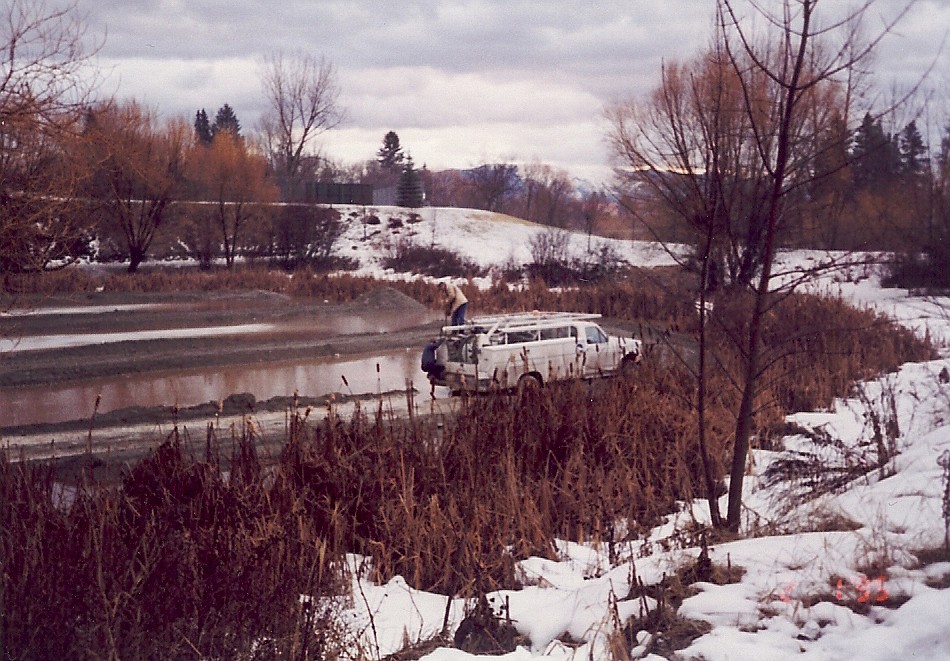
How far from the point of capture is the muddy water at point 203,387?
14391 mm

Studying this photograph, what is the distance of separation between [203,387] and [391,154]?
65701 mm

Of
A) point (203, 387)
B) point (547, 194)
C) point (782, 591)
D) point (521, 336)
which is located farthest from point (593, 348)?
point (547, 194)

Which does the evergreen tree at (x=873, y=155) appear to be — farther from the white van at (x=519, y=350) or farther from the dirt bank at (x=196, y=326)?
the dirt bank at (x=196, y=326)

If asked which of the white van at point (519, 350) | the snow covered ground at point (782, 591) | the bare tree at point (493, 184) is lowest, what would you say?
the snow covered ground at point (782, 591)

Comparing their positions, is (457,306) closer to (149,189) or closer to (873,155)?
(873,155)

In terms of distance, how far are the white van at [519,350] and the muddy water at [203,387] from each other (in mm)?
870

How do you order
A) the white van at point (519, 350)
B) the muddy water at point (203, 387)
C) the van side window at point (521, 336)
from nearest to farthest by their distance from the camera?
the white van at point (519, 350) < the muddy water at point (203, 387) < the van side window at point (521, 336)

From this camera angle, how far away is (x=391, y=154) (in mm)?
79875

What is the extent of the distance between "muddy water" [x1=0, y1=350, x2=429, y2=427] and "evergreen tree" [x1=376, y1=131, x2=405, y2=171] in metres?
61.1

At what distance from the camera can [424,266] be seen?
47.2 m

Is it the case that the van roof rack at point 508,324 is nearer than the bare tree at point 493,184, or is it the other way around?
the van roof rack at point 508,324

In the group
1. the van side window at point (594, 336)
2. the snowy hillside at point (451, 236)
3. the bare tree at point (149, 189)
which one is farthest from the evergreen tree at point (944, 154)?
the bare tree at point (149, 189)

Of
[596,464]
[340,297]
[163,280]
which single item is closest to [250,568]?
[596,464]

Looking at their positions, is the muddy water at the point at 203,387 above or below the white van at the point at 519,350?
below
